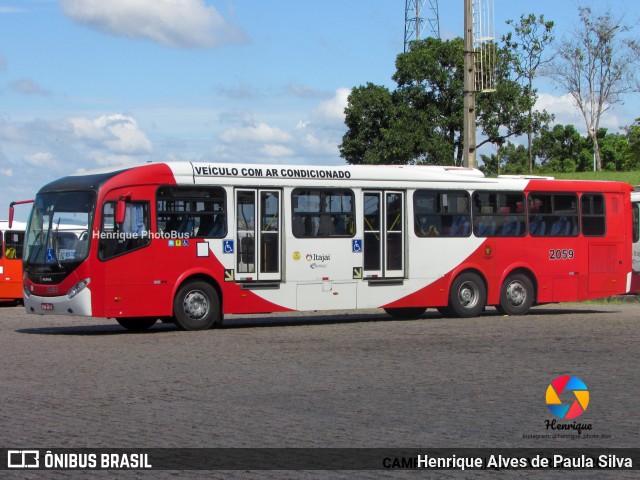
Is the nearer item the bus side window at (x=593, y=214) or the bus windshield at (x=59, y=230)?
the bus windshield at (x=59, y=230)

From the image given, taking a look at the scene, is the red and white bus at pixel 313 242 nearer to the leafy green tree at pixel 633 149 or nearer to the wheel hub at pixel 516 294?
the wheel hub at pixel 516 294

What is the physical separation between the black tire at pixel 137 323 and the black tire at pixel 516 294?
7.94 metres

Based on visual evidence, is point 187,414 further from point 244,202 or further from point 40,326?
Answer: point 40,326

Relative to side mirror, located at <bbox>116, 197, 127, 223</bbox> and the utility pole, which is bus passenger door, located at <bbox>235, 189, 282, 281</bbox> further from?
the utility pole

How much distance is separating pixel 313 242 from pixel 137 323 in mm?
3838

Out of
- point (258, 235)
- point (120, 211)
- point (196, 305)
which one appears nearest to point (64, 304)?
point (120, 211)

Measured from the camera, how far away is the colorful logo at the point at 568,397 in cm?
1051

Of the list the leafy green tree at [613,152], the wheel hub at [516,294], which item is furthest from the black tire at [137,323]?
the leafy green tree at [613,152]

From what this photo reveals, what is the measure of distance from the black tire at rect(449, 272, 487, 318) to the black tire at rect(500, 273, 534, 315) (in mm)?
587

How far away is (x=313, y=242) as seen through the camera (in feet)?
72.9

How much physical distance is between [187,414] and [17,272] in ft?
88.2

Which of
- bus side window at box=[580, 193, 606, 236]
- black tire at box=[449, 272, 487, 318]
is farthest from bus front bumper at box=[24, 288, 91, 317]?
bus side window at box=[580, 193, 606, 236]

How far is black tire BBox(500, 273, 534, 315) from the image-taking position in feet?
81.8

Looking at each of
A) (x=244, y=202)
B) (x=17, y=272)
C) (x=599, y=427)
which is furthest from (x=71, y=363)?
(x=17, y=272)
